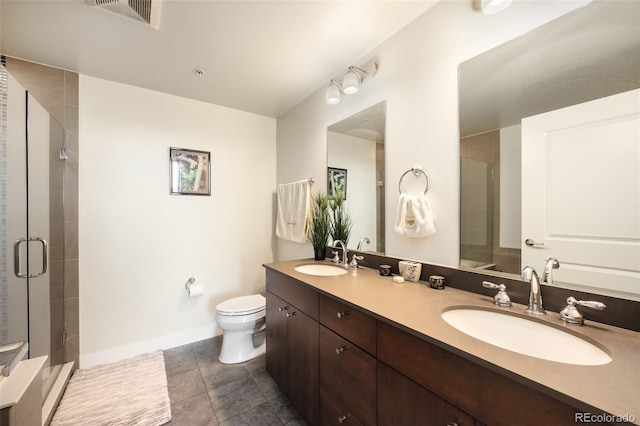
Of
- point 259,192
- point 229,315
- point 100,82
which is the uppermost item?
point 100,82

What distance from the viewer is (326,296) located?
1248 mm

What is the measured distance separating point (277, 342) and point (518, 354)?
143cm

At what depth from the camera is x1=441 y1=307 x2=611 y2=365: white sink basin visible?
756mm

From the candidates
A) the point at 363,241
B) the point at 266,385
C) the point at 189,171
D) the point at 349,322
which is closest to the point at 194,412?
the point at 266,385

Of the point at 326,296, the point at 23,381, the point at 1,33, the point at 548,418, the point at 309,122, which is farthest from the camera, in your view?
the point at 309,122

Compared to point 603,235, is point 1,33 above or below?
above

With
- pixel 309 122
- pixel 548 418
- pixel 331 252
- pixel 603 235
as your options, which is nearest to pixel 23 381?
pixel 548 418

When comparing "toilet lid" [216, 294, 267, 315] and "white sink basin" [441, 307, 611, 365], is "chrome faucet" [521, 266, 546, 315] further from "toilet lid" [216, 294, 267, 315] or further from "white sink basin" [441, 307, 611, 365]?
"toilet lid" [216, 294, 267, 315]

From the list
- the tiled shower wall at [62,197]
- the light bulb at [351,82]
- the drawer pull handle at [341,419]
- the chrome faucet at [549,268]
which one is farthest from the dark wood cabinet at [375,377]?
the tiled shower wall at [62,197]

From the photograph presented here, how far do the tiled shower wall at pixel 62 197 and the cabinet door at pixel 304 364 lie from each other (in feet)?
5.89

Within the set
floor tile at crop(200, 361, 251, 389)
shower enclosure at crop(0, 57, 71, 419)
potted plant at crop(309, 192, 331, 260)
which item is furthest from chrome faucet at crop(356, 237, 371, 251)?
shower enclosure at crop(0, 57, 71, 419)

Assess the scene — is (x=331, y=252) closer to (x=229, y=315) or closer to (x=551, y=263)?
(x=229, y=315)

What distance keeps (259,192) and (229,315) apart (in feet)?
4.57

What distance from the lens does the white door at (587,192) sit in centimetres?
85
